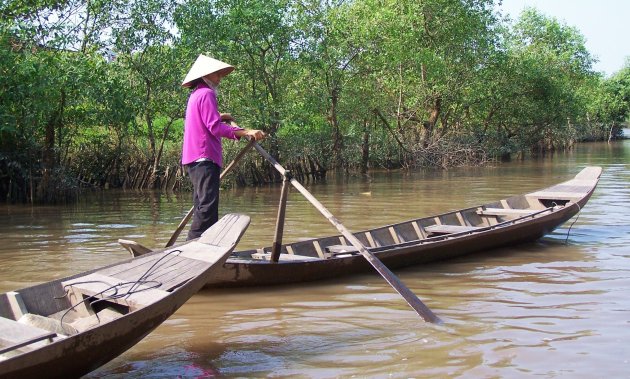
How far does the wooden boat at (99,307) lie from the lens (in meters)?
3.20

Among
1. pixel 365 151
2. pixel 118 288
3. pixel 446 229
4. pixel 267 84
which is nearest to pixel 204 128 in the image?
pixel 118 288

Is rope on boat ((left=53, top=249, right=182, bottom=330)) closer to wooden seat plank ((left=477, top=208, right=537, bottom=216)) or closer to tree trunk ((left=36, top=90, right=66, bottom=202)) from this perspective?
wooden seat plank ((left=477, top=208, right=537, bottom=216))

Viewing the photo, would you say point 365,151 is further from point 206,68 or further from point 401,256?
point 206,68

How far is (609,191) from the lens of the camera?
45.1 feet

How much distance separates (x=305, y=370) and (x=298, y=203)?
883 centimetres

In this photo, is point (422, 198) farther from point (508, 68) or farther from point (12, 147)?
point (508, 68)

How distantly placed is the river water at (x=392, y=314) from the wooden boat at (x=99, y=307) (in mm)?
428

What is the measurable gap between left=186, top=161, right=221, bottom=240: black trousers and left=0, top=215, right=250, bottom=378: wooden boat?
0.81 meters

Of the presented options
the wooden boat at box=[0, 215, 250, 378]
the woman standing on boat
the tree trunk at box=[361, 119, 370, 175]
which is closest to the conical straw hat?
the woman standing on boat

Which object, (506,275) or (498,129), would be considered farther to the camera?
(498,129)

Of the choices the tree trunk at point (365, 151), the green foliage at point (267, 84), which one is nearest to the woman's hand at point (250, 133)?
the green foliage at point (267, 84)

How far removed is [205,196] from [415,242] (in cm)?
223

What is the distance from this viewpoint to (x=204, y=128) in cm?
550

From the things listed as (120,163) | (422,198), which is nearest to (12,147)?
(120,163)
